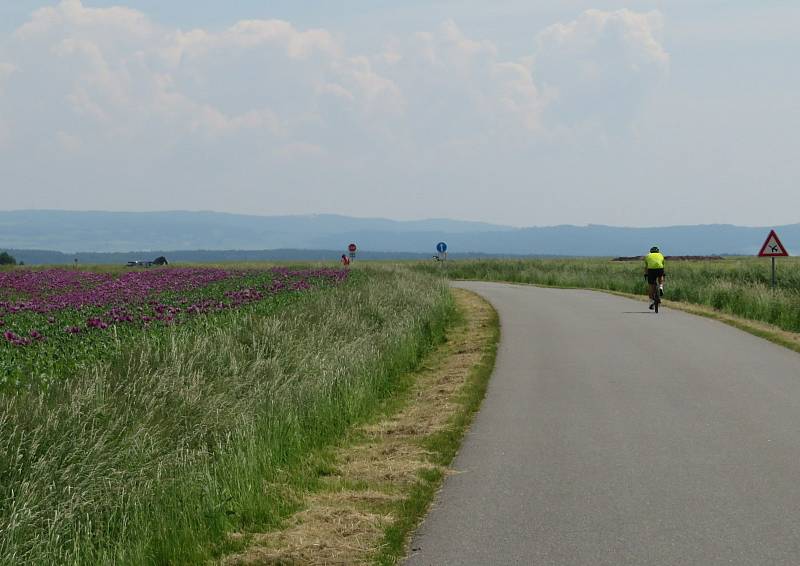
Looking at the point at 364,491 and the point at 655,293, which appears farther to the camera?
the point at 655,293

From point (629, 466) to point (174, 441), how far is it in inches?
164

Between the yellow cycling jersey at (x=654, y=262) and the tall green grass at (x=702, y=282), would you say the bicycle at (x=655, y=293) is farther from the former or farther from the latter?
the tall green grass at (x=702, y=282)

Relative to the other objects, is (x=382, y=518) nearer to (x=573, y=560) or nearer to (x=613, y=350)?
(x=573, y=560)

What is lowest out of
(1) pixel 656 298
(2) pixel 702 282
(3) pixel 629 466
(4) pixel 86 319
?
(3) pixel 629 466

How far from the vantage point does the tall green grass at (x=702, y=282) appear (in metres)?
25.0

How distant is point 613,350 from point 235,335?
736cm

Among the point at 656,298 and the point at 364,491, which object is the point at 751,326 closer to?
the point at 656,298

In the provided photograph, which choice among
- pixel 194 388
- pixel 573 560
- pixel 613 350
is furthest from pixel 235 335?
pixel 573 560

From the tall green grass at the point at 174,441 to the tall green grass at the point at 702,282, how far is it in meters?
13.4

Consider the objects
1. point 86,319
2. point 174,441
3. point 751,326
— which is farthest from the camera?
point 751,326

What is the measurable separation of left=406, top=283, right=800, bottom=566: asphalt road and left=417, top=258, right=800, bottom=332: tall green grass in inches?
339

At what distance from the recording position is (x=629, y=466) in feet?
27.5

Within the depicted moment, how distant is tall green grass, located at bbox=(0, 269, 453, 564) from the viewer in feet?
21.3

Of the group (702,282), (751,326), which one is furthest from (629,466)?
(702,282)
